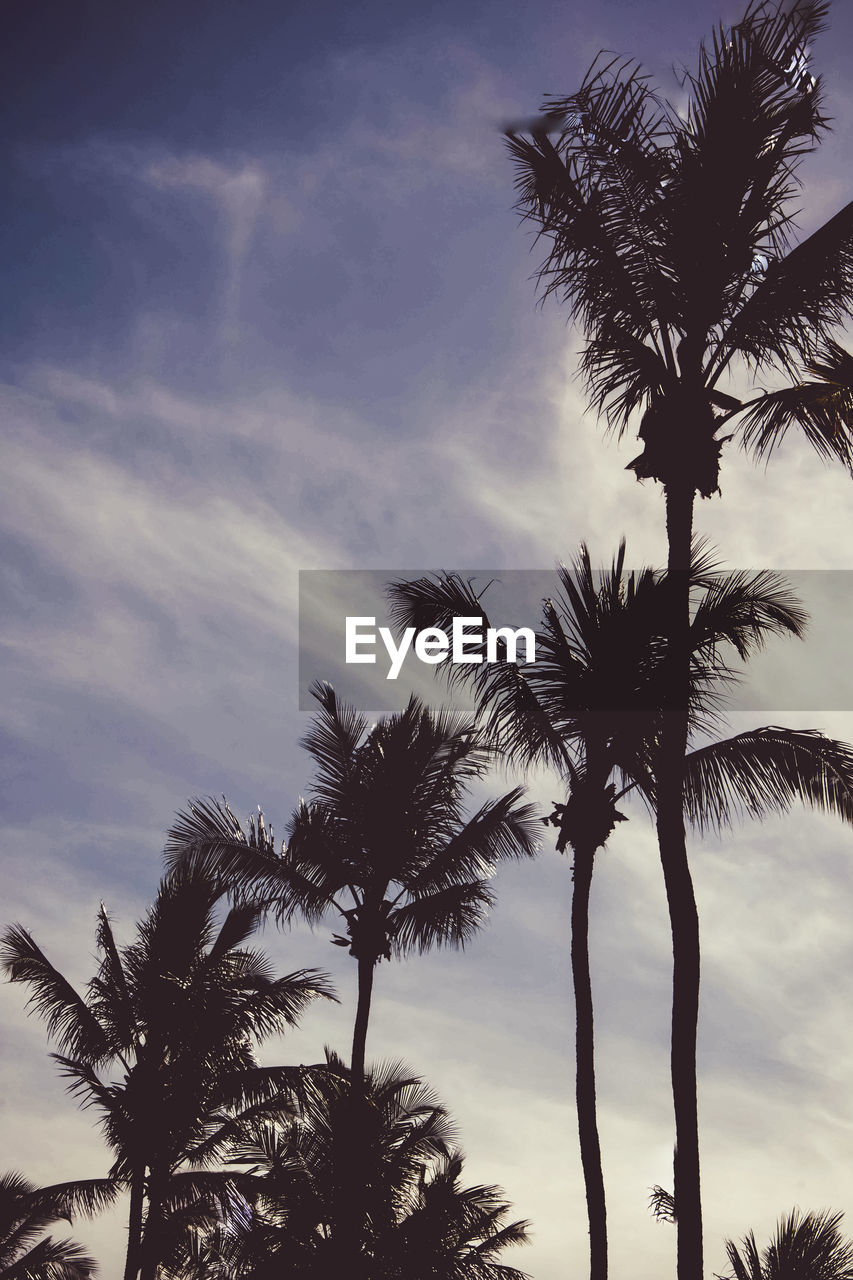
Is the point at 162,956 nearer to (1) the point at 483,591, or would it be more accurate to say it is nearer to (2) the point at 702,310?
(1) the point at 483,591

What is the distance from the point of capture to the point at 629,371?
1111cm

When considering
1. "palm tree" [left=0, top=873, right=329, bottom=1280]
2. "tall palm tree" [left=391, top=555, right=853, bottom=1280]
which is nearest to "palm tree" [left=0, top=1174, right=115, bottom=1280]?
"palm tree" [left=0, top=873, right=329, bottom=1280]

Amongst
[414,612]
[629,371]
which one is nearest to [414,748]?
[414,612]

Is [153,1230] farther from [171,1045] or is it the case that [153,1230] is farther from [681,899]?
[681,899]

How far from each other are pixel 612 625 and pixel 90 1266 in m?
23.2

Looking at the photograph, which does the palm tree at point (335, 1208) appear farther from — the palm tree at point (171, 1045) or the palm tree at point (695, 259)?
the palm tree at point (695, 259)

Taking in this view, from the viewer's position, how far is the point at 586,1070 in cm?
1042

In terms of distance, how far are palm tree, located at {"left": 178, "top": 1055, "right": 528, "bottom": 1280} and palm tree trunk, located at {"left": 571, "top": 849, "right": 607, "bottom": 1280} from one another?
4884mm

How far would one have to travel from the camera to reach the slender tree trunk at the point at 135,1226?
16.3 meters

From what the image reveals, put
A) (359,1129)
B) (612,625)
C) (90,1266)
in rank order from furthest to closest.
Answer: (90,1266), (359,1129), (612,625)

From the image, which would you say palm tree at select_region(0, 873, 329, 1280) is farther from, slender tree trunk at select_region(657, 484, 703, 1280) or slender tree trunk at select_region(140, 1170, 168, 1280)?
slender tree trunk at select_region(657, 484, 703, 1280)

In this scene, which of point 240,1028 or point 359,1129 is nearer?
point 359,1129

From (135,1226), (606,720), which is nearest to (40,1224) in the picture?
(135,1226)

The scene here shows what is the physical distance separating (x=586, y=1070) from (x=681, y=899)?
8.18 feet
